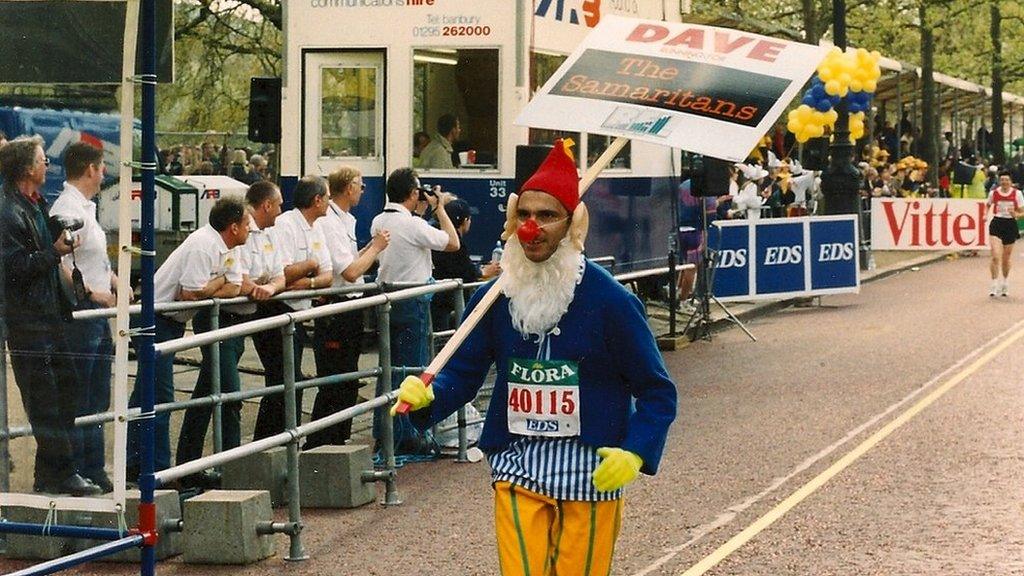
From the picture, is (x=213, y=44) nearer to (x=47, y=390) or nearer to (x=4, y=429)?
(x=4, y=429)

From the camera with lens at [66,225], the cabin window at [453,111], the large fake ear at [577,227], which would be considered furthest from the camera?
the cabin window at [453,111]

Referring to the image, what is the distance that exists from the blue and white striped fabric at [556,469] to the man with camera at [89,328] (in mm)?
2027

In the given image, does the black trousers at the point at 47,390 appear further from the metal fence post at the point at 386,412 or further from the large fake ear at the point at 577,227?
the metal fence post at the point at 386,412

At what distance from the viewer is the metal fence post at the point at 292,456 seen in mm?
8977

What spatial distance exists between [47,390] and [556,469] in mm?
2610

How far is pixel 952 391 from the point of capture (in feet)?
49.9

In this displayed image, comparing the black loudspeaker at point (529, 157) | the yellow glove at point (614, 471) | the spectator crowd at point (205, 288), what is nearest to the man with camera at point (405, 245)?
the spectator crowd at point (205, 288)

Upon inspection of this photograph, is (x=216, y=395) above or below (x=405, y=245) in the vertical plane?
below

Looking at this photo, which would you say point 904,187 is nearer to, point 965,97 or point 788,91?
point 965,97

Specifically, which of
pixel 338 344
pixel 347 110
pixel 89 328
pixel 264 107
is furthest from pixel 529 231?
pixel 347 110

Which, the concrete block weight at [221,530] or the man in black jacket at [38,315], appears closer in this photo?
the man in black jacket at [38,315]

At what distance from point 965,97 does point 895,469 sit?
42.0 metres

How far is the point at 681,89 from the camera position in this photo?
21.7 ft

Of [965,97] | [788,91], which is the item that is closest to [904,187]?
[965,97]
